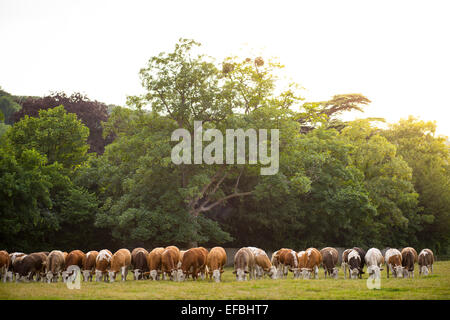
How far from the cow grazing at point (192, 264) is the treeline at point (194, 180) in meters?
6.38

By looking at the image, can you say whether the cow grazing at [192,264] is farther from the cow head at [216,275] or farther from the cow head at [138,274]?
the cow head at [138,274]

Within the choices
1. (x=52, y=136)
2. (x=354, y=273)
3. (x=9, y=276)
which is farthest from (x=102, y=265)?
(x=52, y=136)

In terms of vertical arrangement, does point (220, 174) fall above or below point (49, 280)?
above

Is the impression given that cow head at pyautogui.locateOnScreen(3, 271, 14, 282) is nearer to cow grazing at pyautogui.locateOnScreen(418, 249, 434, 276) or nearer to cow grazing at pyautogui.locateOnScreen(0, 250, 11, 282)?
cow grazing at pyautogui.locateOnScreen(0, 250, 11, 282)

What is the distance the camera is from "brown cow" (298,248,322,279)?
24.5 metres

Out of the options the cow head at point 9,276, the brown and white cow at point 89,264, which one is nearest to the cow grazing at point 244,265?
the brown and white cow at point 89,264

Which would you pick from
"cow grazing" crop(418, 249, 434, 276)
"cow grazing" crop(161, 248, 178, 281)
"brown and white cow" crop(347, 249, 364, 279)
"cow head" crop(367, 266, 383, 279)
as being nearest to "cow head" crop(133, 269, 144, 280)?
"cow grazing" crop(161, 248, 178, 281)

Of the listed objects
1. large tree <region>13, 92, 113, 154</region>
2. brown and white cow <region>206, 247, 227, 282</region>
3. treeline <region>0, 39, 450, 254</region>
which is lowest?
brown and white cow <region>206, 247, 227, 282</region>

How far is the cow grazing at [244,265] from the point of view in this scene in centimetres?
2283

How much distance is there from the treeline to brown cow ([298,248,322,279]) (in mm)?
6638
